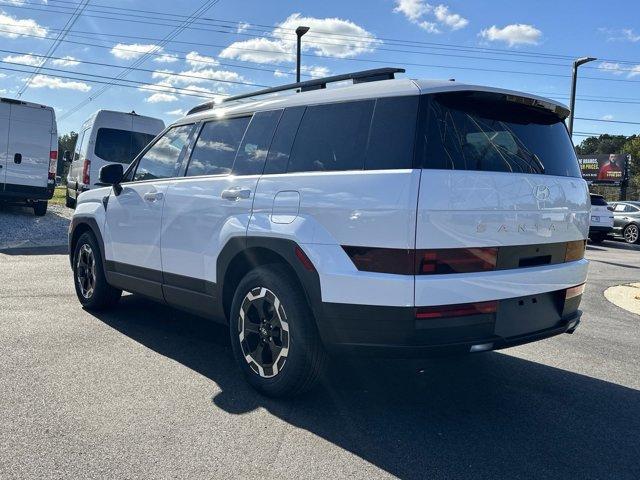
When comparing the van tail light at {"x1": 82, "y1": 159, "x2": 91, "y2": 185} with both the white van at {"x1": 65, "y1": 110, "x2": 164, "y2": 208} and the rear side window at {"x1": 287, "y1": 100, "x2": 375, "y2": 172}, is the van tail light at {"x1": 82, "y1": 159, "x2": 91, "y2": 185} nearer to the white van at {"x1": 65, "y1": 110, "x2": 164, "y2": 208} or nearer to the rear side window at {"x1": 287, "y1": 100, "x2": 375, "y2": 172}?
the white van at {"x1": 65, "y1": 110, "x2": 164, "y2": 208}

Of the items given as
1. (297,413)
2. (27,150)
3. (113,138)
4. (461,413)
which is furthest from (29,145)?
(461,413)

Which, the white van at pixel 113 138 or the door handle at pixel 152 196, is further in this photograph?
the white van at pixel 113 138

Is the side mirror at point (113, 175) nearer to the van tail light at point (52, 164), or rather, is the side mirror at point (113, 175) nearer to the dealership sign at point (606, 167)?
the van tail light at point (52, 164)

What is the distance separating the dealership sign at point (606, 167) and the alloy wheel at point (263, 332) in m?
40.7

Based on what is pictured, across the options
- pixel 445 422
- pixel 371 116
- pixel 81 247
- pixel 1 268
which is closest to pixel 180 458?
pixel 445 422

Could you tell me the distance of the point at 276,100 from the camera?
13.5ft

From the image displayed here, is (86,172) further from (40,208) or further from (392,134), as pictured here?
(392,134)

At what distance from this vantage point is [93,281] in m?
5.80

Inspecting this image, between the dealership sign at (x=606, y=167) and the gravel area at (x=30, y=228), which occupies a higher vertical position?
the dealership sign at (x=606, y=167)

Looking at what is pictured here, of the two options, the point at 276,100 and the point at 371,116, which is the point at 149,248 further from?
the point at 371,116

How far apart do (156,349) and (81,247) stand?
6.35 ft

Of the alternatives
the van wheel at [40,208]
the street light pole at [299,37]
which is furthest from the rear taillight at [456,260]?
the street light pole at [299,37]

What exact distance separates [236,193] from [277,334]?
3.42 feet

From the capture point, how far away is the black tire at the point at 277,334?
11.4ft
